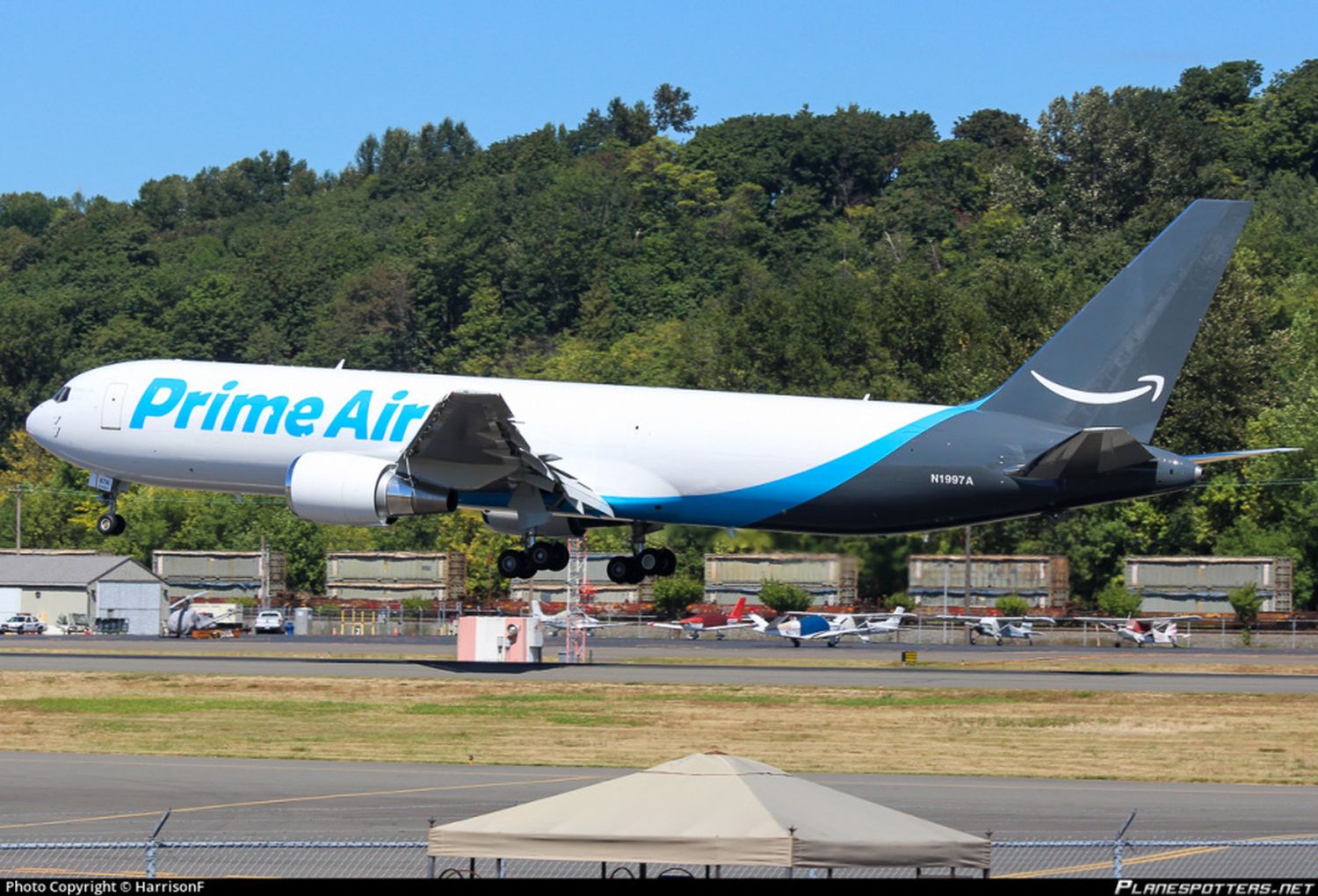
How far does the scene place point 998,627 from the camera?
279ft

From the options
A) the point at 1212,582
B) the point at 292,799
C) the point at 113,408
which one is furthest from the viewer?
the point at 1212,582

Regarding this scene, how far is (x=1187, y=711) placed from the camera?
45.5 metres

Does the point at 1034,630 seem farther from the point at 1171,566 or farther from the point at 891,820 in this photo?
the point at 891,820

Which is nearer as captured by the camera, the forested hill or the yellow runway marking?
the yellow runway marking

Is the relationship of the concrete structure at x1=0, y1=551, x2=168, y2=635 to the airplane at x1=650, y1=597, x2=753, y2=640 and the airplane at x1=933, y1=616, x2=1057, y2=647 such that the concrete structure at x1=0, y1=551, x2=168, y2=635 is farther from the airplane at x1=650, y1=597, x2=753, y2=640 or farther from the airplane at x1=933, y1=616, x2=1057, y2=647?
the airplane at x1=933, y1=616, x2=1057, y2=647

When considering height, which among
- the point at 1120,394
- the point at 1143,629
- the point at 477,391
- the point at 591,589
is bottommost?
the point at 1143,629

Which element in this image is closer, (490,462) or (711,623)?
(490,462)

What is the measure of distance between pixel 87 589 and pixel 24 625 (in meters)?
6.39

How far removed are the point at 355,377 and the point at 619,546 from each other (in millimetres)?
50587

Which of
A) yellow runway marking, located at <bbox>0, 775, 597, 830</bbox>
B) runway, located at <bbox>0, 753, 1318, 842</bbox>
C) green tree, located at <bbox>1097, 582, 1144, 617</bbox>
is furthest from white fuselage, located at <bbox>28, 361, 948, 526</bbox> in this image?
green tree, located at <bbox>1097, 582, 1144, 617</bbox>

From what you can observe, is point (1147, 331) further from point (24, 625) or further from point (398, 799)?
point (24, 625)

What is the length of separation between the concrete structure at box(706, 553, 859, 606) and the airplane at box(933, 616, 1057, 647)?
6.78 metres

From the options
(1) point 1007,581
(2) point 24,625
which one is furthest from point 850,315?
(2) point 24,625

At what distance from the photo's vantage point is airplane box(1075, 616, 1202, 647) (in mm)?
82250
